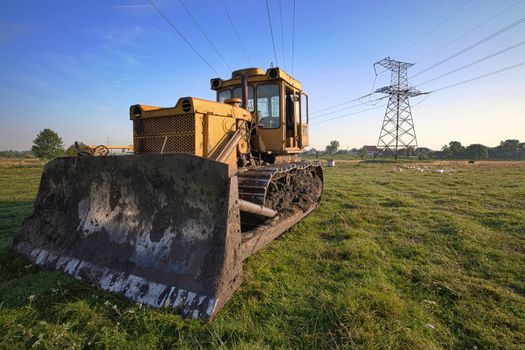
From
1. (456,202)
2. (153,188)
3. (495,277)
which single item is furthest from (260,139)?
(456,202)

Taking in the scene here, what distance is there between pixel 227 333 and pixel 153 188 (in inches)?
71.7

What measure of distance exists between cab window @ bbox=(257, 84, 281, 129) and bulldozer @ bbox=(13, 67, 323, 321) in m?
0.97

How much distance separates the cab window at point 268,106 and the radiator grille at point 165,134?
2.22 m

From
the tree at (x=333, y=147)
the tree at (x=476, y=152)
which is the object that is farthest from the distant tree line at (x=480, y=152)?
the tree at (x=333, y=147)

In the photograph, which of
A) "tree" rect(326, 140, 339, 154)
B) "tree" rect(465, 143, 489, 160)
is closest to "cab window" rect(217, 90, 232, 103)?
"tree" rect(465, 143, 489, 160)

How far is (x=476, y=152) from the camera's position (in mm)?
47719

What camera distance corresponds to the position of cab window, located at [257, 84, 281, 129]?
20.0 feet

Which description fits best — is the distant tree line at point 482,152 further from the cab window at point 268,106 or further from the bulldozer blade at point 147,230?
the bulldozer blade at point 147,230

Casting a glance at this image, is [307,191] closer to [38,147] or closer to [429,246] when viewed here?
[429,246]

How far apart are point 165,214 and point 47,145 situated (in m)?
55.5

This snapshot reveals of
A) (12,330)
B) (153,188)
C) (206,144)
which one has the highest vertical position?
(206,144)

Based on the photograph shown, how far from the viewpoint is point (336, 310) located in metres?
2.69

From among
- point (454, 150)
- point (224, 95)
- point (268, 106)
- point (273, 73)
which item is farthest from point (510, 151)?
point (224, 95)

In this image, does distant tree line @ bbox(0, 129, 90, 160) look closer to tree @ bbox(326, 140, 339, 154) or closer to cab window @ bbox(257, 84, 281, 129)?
cab window @ bbox(257, 84, 281, 129)
